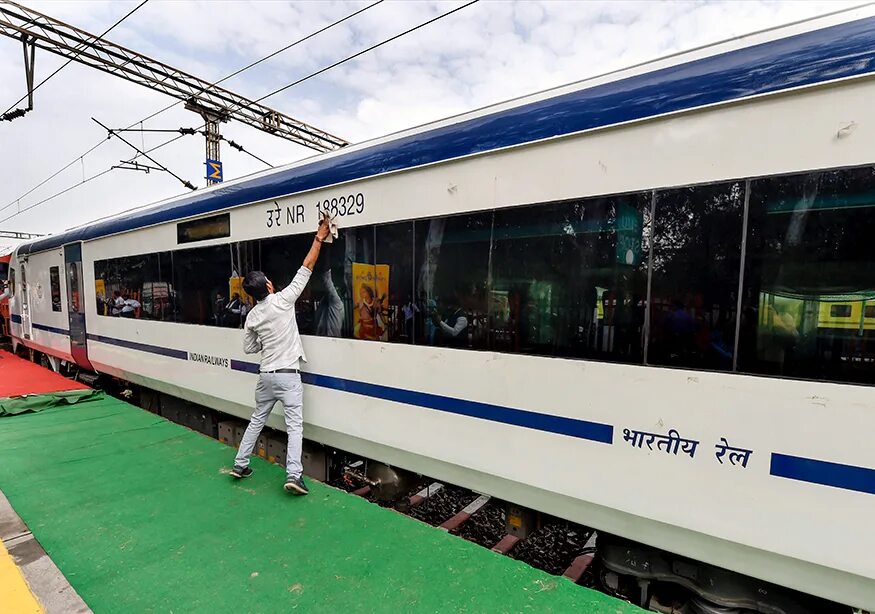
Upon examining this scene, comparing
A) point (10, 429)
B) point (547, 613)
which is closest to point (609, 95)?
point (547, 613)

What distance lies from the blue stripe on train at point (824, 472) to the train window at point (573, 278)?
2.55 feet

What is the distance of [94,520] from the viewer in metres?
3.36

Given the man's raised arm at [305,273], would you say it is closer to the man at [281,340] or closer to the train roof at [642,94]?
the man at [281,340]

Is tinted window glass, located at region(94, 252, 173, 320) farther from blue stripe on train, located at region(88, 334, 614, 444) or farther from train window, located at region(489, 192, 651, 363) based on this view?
train window, located at region(489, 192, 651, 363)

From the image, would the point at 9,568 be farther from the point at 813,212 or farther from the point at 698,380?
the point at 813,212

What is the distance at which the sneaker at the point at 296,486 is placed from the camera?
364 cm

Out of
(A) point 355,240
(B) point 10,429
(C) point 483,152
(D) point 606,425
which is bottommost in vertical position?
(B) point 10,429

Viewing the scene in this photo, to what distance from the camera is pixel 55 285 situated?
9227 mm

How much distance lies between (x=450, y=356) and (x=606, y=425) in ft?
3.68

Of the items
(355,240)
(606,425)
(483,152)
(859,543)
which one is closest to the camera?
(859,543)

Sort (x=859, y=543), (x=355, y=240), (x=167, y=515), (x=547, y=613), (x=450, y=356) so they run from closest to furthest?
(x=859, y=543) < (x=547, y=613) < (x=450, y=356) < (x=167, y=515) < (x=355, y=240)

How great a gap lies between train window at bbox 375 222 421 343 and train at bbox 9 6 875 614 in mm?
16

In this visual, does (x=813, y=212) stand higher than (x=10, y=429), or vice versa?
(x=813, y=212)

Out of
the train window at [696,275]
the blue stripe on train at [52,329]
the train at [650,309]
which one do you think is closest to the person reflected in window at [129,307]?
the blue stripe on train at [52,329]
